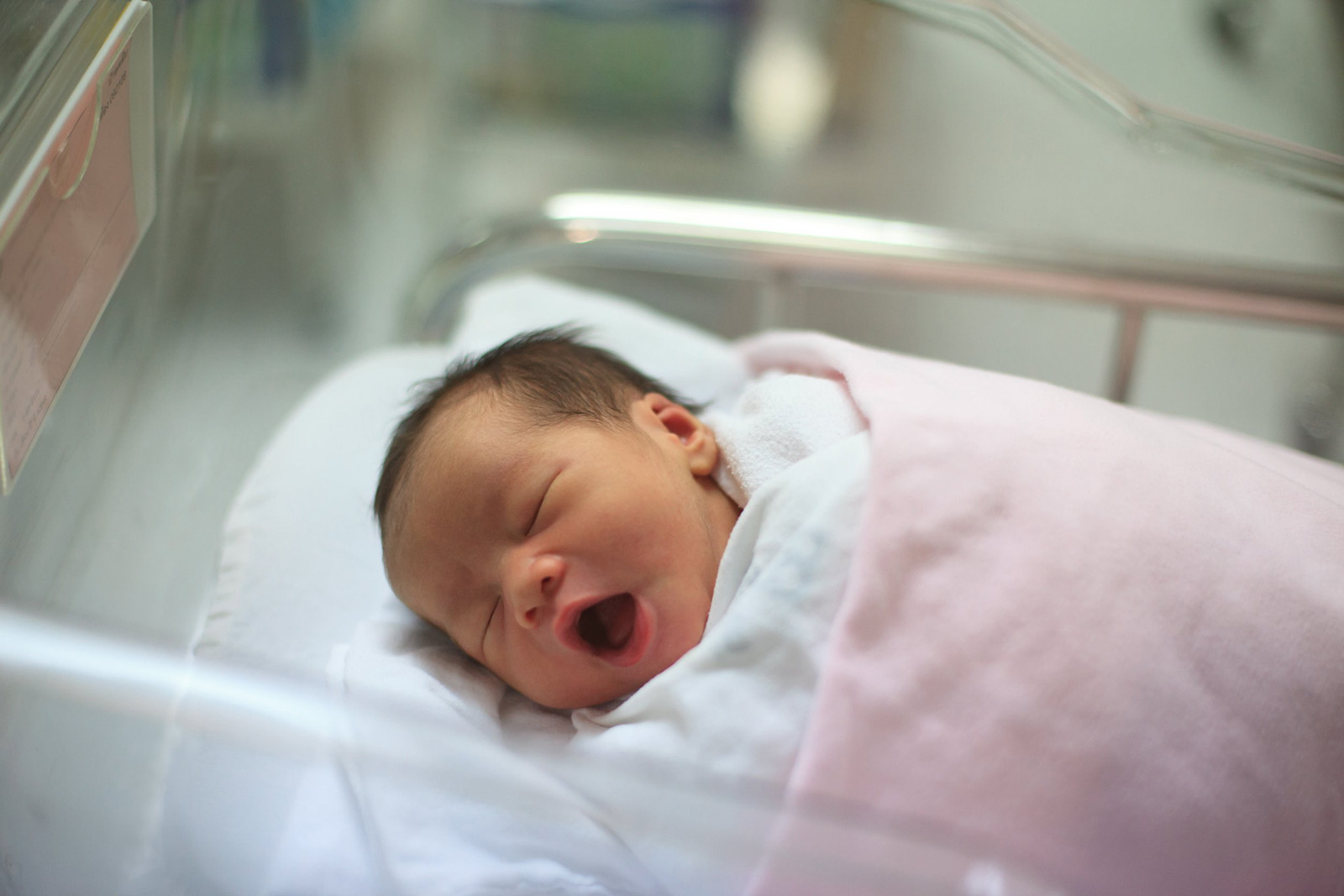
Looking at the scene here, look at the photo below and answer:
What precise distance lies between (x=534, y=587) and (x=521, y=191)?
1088mm

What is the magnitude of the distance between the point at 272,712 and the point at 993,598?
1.31 feet

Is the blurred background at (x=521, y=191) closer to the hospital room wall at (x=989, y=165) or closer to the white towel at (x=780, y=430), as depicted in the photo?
the hospital room wall at (x=989, y=165)

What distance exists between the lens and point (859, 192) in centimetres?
162

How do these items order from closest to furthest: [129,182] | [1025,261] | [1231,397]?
[129,182]
[1025,261]
[1231,397]

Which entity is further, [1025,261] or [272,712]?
[1025,261]

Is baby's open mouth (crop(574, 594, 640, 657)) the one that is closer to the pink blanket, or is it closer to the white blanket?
the white blanket

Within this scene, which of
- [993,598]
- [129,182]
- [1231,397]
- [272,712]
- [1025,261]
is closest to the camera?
[272,712]

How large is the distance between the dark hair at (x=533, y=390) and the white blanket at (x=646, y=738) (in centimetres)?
13

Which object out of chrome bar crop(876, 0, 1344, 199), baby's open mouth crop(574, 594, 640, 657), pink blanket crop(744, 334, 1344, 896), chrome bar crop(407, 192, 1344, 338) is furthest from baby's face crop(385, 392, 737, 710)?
chrome bar crop(876, 0, 1344, 199)

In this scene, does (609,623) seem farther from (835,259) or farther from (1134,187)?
(1134,187)

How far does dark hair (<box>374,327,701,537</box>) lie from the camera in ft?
2.46

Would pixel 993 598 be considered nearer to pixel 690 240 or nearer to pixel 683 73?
pixel 690 240

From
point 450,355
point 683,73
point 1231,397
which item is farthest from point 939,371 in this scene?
point 683,73

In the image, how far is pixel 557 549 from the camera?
70 centimetres
